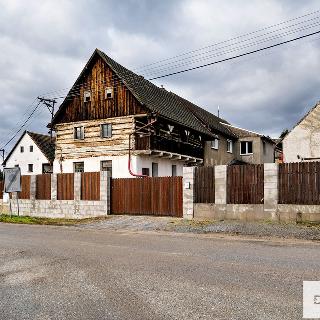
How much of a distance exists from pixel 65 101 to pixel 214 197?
18.9m

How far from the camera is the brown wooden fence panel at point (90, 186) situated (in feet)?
72.2

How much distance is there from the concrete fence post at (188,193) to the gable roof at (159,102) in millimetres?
10090

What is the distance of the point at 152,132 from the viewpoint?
90.5 ft

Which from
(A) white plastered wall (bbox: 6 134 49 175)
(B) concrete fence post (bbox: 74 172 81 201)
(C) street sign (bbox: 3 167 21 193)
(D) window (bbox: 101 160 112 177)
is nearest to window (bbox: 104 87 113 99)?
(D) window (bbox: 101 160 112 177)

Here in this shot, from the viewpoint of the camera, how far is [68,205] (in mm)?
23266

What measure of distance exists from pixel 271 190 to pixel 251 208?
47.3 inches

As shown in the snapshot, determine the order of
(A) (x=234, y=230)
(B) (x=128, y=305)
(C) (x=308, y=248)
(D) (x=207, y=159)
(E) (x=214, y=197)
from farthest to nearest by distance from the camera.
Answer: (D) (x=207, y=159) → (E) (x=214, y=197) → (A) (x=234, y=230) → (C) (x=308, y=248) → (B) (x=128, y=305)

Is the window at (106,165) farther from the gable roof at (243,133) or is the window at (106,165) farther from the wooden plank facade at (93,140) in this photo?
the gable roof at (243,133)

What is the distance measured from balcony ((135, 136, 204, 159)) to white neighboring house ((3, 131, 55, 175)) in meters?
21.3

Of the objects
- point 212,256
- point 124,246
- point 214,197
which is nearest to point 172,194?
point 214,197

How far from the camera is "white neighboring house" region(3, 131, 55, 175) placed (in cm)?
4744

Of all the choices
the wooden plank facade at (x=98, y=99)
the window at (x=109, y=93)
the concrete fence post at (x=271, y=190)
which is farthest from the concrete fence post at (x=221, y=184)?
the window at (x=109, y=93)

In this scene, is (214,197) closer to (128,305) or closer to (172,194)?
(172,194)

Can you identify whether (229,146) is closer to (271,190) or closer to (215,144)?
(215,144)
